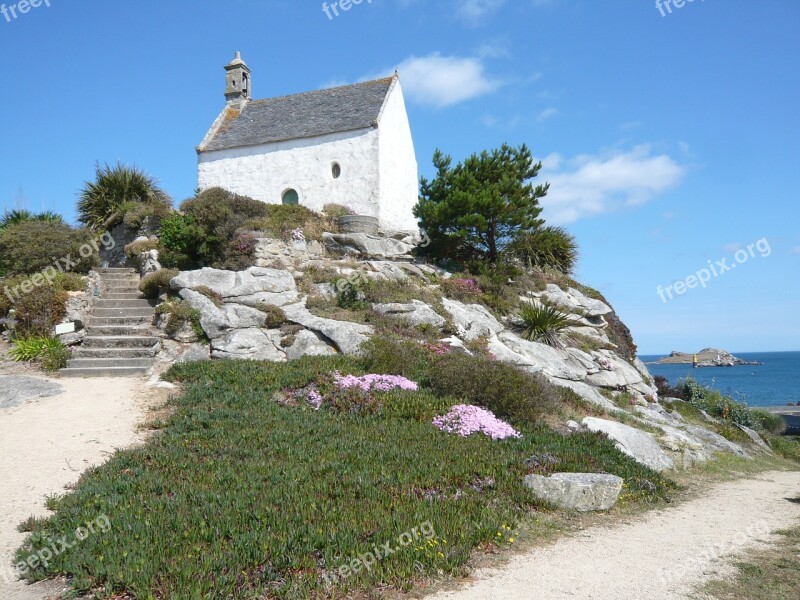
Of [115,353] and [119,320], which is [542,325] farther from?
[119,320]

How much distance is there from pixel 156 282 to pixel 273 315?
4228mm

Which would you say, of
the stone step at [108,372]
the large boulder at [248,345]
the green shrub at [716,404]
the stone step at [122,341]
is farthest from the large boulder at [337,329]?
the green shrub at [716,404]

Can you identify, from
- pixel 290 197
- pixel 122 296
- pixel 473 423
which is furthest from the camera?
pixel 290 197

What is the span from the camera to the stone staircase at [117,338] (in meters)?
12.5

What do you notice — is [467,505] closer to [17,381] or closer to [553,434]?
[553,434]

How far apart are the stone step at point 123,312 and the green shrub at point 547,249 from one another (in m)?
12.7

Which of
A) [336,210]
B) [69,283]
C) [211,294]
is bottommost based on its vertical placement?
[211,294]

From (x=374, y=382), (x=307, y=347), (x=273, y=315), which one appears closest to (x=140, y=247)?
(x=273, y=315)

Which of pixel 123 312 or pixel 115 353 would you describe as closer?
pixel 115 353

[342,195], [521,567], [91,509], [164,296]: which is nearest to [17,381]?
[164,296]

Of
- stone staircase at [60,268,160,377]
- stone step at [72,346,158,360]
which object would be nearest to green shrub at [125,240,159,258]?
stone staircase at [60,268,160,377]

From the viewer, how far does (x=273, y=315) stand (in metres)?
13.9

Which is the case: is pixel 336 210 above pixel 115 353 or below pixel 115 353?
above

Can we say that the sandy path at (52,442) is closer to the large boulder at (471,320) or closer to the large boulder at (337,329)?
the large boulder at (337,329)
